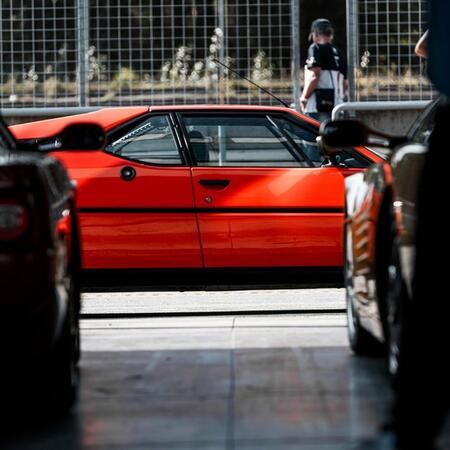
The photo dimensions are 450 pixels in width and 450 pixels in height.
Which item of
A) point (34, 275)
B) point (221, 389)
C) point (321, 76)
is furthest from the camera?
point (321, 76)

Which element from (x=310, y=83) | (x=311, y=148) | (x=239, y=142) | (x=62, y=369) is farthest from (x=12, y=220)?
(x=310, y=83)

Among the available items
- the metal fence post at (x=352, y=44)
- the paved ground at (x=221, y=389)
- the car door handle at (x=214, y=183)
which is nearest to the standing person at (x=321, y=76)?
the metal fence post at (x=352, y=44)

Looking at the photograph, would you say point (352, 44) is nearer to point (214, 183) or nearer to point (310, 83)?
point (310, 83)

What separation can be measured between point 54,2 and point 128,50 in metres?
0.94

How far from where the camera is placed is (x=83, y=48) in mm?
15523

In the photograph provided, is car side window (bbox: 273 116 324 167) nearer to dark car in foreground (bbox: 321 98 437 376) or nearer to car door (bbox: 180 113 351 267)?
car door (bbox: 180 113 351 267)

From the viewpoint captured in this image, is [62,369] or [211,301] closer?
[62,369]

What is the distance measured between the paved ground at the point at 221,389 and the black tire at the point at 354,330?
0.07 meters

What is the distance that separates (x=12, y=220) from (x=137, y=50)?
10938 millimetres

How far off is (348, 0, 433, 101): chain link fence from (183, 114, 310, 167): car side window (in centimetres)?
511

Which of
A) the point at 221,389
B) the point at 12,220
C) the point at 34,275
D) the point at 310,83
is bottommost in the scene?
the point at 221,389

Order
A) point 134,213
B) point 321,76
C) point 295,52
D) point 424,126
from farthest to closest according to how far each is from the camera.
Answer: point 295,52, point 321,76, point 134,213, point 424,126

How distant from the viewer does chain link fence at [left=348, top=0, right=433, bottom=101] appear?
1505 cm

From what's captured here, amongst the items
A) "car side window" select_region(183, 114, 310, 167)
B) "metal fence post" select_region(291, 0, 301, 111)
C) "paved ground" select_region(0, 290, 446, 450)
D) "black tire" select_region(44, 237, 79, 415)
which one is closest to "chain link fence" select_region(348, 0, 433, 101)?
"metal fence post" select_region(291, 0, 301, 111)
